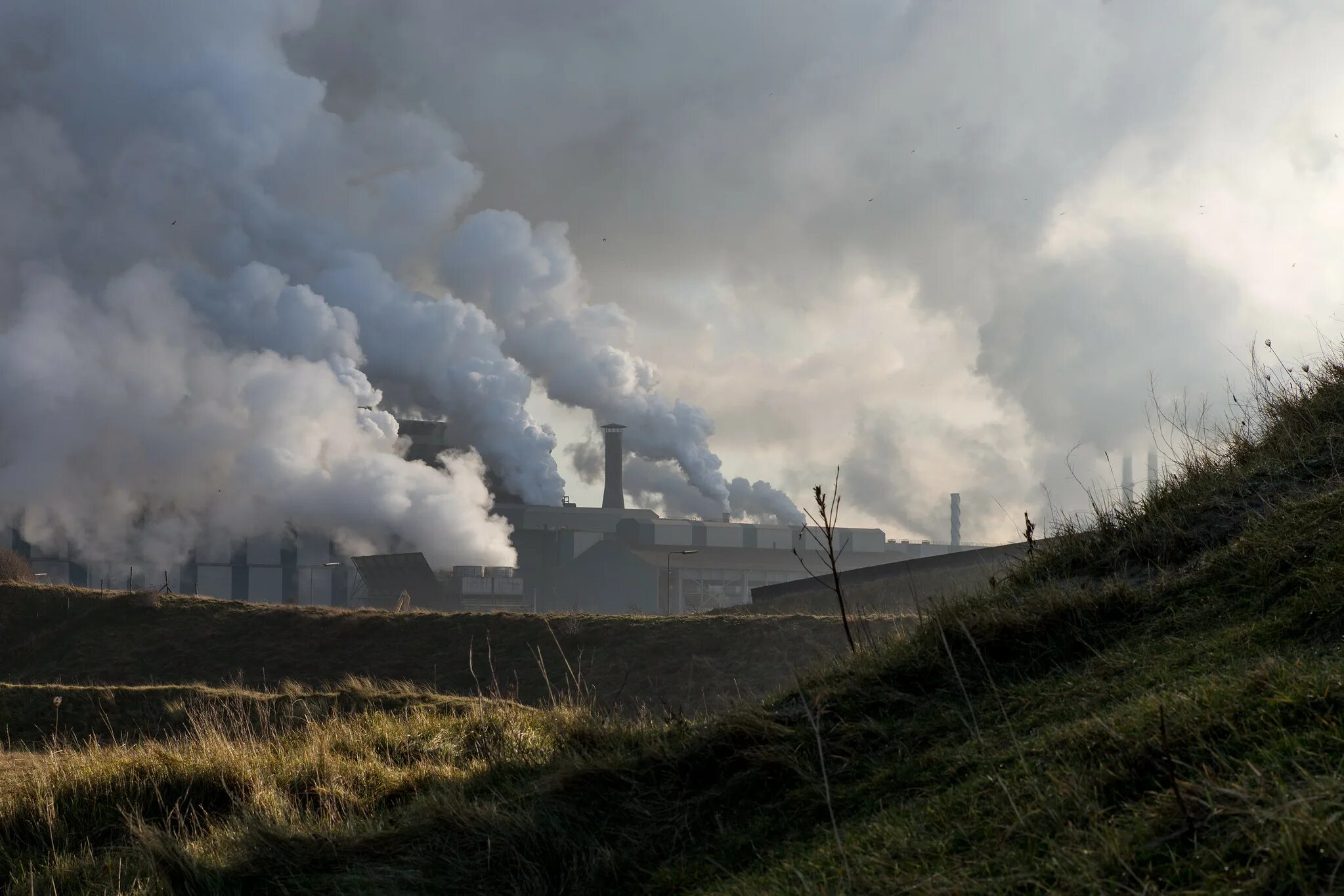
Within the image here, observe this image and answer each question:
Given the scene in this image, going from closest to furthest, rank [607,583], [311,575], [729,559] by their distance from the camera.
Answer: [311,575]
[607,583]
[729,559]

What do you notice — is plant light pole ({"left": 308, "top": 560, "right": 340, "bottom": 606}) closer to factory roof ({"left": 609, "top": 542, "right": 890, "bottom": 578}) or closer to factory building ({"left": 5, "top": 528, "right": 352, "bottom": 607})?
factory building ({"left": 5, "top": 528, "right": 352, "bottom": 607})

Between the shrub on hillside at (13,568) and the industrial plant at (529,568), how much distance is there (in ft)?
41.7

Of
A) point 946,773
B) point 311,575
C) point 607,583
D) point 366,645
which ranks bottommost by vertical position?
point 366,645

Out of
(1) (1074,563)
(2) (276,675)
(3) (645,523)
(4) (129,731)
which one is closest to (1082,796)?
(1) (1074,563)

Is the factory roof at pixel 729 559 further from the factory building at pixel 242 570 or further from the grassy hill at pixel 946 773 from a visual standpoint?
the grassy hill at pixel 946 773

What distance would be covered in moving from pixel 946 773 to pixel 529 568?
6654cm

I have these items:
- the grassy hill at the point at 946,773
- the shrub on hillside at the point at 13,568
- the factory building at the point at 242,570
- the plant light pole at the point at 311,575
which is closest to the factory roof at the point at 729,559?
the plant light pole at the point at 311,575

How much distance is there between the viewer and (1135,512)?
654 cm

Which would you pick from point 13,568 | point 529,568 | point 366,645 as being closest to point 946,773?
point 366,645

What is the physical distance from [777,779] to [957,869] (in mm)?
1650

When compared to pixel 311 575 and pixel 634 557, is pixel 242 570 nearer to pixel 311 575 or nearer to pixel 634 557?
pixel 311 575

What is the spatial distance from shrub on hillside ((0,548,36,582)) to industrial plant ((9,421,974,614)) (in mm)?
12712

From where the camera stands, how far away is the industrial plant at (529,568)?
59.6 metres

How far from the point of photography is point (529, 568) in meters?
69.1
